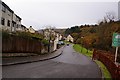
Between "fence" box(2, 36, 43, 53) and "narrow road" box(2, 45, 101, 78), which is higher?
"fence" box(2, 36, 43, 53)

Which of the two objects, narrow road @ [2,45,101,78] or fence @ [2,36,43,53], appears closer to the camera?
narrow road @ [2,45,101,78]

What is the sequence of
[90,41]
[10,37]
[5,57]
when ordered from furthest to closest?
[90,41]
[10,37]
[5,57]

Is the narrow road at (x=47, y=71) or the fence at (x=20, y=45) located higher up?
the fence at (x=20, y=45)

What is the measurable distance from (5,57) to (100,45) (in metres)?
39.1

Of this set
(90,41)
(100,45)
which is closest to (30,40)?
(100,45)

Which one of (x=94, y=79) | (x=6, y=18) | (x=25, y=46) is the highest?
(x=6, y=18)

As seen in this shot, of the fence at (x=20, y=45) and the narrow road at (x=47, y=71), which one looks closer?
the narrow road at (x=47, y=71)

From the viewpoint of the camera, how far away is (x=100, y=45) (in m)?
54.0

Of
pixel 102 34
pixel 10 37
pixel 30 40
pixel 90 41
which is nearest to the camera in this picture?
pixel 10 37

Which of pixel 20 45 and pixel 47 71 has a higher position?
pixel 20 45

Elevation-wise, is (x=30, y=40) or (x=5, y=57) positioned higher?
(x=30, y=40)

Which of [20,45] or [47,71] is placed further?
[20,45]

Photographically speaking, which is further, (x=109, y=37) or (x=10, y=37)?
(x=109, y=37)

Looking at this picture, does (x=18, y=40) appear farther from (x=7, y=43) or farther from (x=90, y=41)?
(x=90, y=41)
